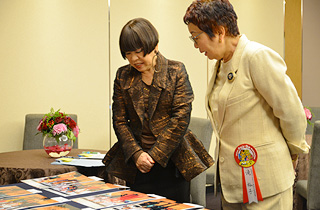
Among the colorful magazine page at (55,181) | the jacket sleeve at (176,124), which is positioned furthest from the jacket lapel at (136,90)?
the colorful magazine page at (55,181)

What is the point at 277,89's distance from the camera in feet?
5.24

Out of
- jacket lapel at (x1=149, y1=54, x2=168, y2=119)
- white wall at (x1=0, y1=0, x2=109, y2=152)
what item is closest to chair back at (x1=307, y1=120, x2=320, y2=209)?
jacket lapel at (x1=149, y1=54, x2=168, y2=119)

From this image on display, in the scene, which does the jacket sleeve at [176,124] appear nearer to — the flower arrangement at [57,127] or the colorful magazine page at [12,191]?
the colorful magazine page at [12,191]

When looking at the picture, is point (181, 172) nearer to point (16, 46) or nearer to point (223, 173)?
point (223, 173)

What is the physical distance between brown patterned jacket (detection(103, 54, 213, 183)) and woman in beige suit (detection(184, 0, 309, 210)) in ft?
1.89

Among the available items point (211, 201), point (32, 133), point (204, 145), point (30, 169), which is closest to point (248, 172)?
point (30, 169)

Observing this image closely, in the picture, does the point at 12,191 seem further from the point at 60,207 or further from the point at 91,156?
the point at 91,156

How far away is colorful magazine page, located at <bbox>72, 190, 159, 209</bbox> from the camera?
153 centimetres

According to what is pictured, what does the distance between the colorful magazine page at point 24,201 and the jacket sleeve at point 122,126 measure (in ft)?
2.28

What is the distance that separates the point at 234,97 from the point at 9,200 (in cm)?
86

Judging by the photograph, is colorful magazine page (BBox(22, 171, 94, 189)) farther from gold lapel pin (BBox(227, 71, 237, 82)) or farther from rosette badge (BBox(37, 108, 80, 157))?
rosette badge (BBox(37, 108, 80, 157))

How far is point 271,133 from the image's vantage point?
5.47ft

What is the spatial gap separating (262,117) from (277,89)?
0.40ft

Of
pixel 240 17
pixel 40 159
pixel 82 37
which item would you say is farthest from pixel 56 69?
pixel 240 17
